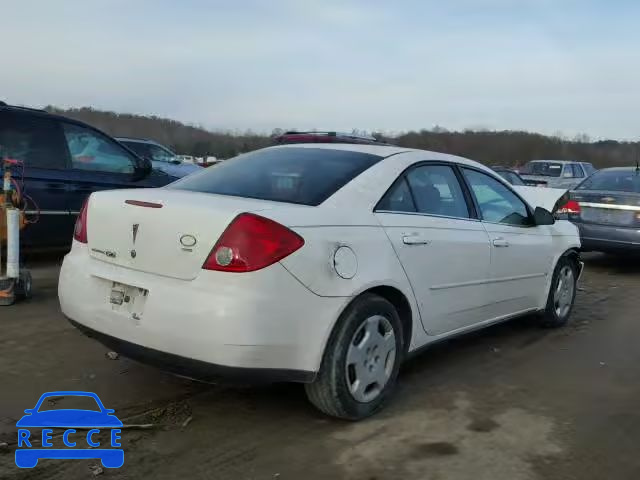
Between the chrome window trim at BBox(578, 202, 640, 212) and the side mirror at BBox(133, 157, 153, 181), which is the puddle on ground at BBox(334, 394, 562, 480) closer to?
the side mirror at BBox(133, 157, 153, 181)

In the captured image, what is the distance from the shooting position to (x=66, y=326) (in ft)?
17.1

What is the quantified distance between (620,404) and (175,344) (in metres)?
2.76

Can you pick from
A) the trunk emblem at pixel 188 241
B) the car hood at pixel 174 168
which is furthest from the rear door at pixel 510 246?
the car hood at pixel 174 168

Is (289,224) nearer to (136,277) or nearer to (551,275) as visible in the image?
(136,277)

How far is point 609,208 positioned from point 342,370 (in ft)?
22.5

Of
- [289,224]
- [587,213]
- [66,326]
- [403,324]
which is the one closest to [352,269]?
[289,224]

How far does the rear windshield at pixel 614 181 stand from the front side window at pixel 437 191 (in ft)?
18.6

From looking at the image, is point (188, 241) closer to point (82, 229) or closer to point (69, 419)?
point (82, 229)

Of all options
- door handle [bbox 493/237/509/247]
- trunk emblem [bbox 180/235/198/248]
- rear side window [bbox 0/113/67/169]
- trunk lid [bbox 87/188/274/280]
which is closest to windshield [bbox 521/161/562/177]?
rear side window [bbox 0/113/67/169]

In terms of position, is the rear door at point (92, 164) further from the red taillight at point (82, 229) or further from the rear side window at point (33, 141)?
the red taillight at point (82, 229)

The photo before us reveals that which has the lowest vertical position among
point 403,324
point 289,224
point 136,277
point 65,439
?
point 65,439

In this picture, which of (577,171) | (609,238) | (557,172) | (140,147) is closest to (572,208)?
(609,238)

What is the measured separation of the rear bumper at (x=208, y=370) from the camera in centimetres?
316

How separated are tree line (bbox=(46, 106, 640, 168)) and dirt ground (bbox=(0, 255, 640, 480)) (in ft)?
62.5
